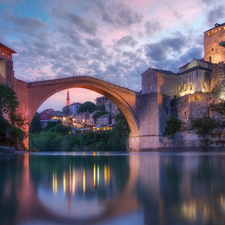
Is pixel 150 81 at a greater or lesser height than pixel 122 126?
greater

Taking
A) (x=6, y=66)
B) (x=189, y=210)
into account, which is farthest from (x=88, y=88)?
(x=189, y=210)

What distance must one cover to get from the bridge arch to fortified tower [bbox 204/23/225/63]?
1229 cm

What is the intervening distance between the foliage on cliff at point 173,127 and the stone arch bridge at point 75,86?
4000 millimetres

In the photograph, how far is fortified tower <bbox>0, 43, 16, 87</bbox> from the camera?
22953 mm

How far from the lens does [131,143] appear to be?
36781mm

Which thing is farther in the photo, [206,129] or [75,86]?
[75,86]

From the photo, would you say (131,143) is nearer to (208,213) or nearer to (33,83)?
(33,83)

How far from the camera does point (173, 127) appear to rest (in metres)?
33.2

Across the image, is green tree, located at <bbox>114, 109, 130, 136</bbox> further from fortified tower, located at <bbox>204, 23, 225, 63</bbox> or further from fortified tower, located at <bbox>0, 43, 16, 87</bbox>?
fortified tower, located at <bbox>0, 43, 16, 87</bbox>

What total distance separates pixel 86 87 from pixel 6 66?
474 inches

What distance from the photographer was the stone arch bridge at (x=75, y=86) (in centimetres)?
2621

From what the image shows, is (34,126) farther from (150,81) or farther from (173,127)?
(173,127)

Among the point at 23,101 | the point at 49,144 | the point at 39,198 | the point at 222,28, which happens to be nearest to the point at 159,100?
the point at 222,28

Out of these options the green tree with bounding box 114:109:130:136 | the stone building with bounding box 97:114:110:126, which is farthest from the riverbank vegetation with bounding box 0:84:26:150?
the stone building with bounding box 97:114:110:126
